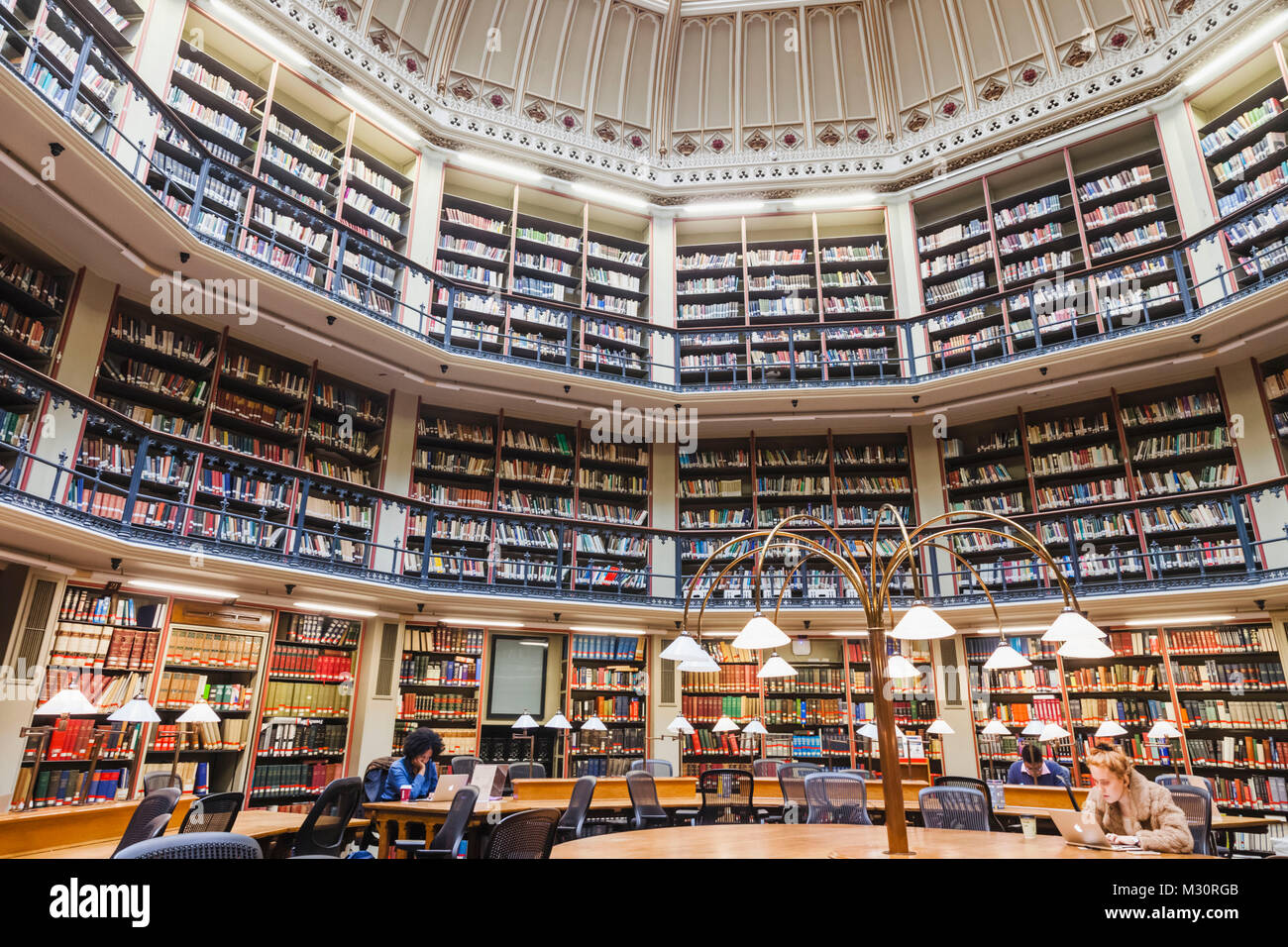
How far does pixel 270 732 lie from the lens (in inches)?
243

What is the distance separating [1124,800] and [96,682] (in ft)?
20.5

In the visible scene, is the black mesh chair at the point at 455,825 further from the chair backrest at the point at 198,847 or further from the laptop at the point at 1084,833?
the laptop at the point at 1084,833

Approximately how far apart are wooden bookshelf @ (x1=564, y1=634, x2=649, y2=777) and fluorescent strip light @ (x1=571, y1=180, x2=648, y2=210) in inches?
213

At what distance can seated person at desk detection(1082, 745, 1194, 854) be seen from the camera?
2969 mm

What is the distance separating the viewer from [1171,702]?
6.48 meters

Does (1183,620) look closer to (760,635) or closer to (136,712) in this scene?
(760,635)

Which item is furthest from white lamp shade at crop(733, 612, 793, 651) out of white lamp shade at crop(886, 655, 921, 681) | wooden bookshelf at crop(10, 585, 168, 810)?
wooden bookshelf at crop(10, 585, 168, 810)

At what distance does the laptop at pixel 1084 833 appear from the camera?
9.11 feet

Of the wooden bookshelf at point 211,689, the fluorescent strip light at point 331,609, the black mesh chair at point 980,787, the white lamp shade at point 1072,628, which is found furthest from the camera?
the fluorescent strip light at point 331,609

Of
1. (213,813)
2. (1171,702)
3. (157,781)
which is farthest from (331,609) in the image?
(1171,702)

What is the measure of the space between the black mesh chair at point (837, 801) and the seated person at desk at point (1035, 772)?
2.21 metres

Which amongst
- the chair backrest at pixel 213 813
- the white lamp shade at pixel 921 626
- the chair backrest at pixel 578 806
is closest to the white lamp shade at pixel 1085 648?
the white lamp shade at pixel 921 626

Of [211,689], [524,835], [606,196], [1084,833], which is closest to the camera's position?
[524,835]

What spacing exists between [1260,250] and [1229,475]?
2115 millimetres
